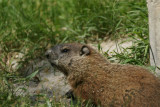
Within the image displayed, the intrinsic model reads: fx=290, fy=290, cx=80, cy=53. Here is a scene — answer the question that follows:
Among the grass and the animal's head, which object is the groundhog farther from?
the grass

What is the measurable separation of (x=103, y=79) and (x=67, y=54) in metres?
0.73

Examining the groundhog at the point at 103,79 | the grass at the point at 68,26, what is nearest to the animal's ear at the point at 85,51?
the groundhog at the point at 103,79

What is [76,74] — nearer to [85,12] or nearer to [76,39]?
[76,39]

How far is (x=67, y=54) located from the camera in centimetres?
422

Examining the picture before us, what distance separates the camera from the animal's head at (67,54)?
4137 mm

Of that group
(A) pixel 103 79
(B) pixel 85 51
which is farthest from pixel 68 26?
(A) pixel 103 79

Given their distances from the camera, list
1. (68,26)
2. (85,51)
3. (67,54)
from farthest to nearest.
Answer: (68,26)
(67,54)
(85,51)

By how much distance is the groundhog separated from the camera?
3.42 meters

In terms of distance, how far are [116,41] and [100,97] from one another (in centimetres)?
169

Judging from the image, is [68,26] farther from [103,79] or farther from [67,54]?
[103,79]

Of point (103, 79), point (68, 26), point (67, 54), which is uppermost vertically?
point (68, 26)

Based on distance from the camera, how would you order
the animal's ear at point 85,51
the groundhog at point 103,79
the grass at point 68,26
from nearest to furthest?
the groundhog at point 103,79, the animal's ear at point 85,51, the grass at point 68,26

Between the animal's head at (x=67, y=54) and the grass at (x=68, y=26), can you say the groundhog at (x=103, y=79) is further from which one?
the grass at (x=68, y=26)

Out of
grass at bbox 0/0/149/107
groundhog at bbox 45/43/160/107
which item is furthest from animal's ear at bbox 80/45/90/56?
grass at bbox 0/0/149/107
